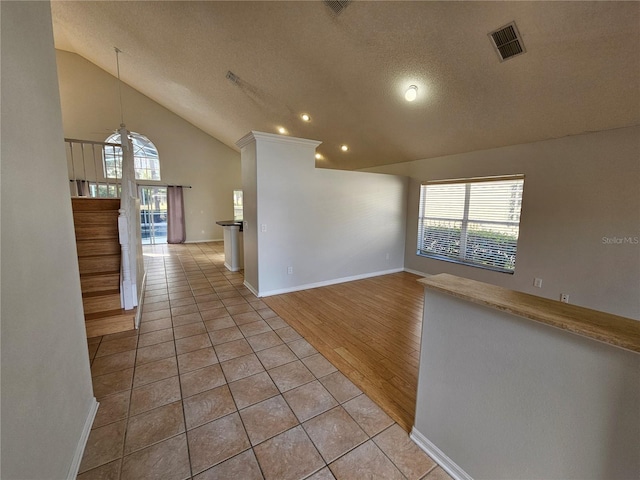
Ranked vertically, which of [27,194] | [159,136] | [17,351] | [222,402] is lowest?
[222,402]

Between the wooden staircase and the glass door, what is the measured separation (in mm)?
5430

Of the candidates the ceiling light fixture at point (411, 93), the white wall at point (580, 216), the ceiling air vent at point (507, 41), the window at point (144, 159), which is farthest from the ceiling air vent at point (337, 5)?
the window at point (144, 159)

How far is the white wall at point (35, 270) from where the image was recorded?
3.00 ft

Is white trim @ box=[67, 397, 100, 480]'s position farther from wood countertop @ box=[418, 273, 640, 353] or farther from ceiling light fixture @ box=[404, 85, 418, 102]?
ceiling light fixture @ box=[404, 85, 418, 102]

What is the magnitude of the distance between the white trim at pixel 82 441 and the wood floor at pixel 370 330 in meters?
1.70

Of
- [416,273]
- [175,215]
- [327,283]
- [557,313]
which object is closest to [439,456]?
[557,313]

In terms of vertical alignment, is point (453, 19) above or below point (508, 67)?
above

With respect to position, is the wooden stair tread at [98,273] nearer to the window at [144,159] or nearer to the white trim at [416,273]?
the white trim at [416,273]

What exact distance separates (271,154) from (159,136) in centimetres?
637

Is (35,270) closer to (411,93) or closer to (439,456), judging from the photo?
(439,456)

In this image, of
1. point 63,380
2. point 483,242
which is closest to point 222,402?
point 63,380

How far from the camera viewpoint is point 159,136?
7.97 m

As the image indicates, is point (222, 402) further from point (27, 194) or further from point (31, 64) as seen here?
point (31, 64)

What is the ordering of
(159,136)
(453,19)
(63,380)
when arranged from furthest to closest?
(159,136)
(453,19)
(63,380)
